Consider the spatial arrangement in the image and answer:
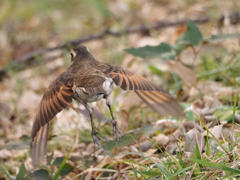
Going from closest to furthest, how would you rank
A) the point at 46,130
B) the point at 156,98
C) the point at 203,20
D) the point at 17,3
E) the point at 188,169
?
the point at 188,169 → the point at 46,130 → the point at 156,98 → the point at 203,20 → the point at 17,3

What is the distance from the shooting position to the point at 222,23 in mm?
4473

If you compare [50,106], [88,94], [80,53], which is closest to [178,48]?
[80,53]

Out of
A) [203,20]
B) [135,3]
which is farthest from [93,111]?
[135,3]

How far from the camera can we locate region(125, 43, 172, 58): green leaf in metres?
2.84

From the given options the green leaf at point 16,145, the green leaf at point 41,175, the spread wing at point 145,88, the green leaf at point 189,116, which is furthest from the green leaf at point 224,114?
the green leaf at point 16,145

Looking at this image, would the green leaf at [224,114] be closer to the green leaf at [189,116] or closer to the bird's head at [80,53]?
the green leaf at [189,116]

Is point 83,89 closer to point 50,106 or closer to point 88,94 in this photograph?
point 88,94

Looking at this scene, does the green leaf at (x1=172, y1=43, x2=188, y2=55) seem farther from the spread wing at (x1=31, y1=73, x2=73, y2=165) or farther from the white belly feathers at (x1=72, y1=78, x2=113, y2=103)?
the spread wing at (x1=31, y1=73, x2=73, y2=165)

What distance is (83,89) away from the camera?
210cm

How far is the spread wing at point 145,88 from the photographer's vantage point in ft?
7.38

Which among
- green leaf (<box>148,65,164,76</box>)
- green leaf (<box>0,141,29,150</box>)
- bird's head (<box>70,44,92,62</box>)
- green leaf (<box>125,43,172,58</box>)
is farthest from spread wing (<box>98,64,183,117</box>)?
green leaf (<box>148,65,164,76</box>)

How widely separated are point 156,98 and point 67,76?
85 cm

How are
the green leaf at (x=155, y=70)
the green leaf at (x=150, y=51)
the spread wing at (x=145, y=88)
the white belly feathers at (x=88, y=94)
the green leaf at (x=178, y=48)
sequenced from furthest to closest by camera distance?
the green leaf at (x=155, y=70)
the green leaf at (x=178, y=48)
the green leaf at (x=150, y=51)
the spread wing at (x=145, y=88)
the white belly feathers at (x=88, y=94)

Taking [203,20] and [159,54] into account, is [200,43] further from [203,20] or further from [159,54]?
[203,20]
